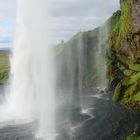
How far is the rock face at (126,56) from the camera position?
341ft

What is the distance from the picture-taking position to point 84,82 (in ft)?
517

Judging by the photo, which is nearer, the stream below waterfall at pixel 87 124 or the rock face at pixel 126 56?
the stream below waterfall at pixel 87 124

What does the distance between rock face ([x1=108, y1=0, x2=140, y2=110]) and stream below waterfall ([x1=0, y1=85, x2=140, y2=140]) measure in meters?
7.82

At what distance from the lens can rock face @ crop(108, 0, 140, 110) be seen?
104 meters

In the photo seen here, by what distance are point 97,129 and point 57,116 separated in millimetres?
12968

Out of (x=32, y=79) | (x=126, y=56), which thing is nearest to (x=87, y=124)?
(x=32, y=79)

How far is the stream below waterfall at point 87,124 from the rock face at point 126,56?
25.6 feet

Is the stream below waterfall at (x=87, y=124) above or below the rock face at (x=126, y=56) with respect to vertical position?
below

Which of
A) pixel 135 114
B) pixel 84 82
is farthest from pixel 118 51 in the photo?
pixel 135 114

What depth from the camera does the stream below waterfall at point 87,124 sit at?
66812 mm

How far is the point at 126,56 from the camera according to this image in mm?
134375

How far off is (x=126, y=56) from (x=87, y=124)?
209ft

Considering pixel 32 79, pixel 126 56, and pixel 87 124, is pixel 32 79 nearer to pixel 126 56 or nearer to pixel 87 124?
pixel 87 124

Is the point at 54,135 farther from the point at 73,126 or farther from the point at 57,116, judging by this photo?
the point at 57,116
